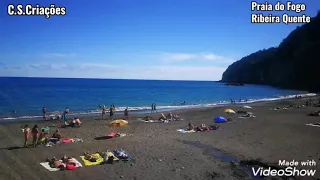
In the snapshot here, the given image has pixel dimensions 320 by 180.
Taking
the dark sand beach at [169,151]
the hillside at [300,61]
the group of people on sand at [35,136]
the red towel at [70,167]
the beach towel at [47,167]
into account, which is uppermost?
the hillside at [300,61]

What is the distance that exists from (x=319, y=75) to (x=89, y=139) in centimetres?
9100

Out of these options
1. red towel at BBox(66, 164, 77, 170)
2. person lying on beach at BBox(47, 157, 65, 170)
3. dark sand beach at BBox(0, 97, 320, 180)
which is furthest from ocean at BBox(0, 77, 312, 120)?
red towel at BBox(66, 164, 77, 170)

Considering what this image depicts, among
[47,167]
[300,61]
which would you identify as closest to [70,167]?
[47,167]

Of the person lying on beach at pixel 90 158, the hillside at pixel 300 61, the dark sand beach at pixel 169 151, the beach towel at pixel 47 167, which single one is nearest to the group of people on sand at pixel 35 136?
the dark sand beach at pixel 169 151

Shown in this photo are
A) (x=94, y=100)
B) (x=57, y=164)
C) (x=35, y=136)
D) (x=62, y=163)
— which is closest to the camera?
(x=57, y=164)

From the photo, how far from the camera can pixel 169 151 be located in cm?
1659

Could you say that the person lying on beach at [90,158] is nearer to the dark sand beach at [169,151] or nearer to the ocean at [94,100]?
the dark sand beach at [169,151]

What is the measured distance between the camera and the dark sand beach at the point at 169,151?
1251 cm

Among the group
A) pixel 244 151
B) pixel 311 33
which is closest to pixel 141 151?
pixel 244 151

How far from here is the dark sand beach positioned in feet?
41.0

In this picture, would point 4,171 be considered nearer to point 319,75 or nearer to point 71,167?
point 71,167

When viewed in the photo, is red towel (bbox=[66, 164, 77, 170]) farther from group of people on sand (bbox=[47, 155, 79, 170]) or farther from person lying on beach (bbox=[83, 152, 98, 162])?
person lying on beach (bbox=[83, 152, 98, 162])

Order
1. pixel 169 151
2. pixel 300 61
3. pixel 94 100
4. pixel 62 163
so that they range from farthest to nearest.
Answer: pixel 300 61, pixel 94 100, pixel 169 151, pixel 62 163

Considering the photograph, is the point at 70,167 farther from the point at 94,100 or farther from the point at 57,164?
the point at 94,100
